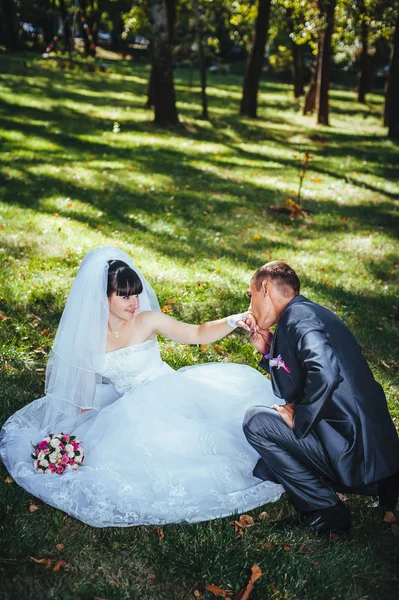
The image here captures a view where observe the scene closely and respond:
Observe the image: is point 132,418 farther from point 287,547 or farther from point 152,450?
point 287,547

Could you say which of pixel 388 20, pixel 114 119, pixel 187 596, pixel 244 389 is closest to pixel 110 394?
pixel 244 389

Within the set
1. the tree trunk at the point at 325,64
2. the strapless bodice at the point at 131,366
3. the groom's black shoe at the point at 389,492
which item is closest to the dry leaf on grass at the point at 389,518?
the groom's black shoe at the point at 389,492

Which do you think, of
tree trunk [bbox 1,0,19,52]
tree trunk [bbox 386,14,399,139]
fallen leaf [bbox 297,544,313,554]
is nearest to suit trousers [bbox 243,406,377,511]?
fallen leaf [bbox 297,544,313,554]

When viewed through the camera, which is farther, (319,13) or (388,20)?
(319,13)

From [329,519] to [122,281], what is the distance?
2.38 m

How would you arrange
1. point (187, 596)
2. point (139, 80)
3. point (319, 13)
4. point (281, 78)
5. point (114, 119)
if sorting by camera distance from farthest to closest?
point (281, 78) < point (139, 80) < point (319, 13) < point (114, 119) < point (187, 596)

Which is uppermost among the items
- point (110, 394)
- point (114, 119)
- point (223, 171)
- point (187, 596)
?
point (114, 119)

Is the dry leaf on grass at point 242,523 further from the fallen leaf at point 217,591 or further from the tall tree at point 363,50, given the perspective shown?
the tall tree at point 363,50

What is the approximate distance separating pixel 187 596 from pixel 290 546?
79 cm

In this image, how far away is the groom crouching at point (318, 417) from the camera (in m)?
3.43

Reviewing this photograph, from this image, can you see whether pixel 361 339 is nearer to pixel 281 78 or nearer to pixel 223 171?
pixel 223 171

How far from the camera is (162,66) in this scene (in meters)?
16.1

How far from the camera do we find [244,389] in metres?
4.86

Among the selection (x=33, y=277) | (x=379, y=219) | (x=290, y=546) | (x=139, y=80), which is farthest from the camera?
(x=139, y=80)
